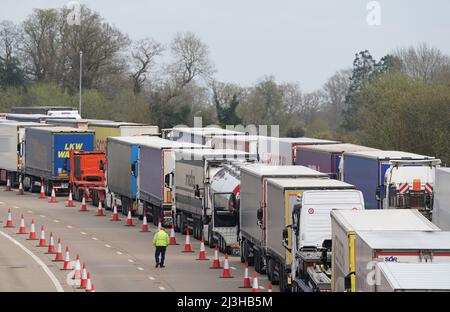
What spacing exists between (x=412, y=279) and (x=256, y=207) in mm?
14461

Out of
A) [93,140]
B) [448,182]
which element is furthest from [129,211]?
[448,182]

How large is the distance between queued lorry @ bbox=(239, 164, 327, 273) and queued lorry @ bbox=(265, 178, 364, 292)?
161 centimetres

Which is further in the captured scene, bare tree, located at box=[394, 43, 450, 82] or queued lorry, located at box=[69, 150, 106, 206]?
bare tree, located at box=[394, 43, 450, 82]

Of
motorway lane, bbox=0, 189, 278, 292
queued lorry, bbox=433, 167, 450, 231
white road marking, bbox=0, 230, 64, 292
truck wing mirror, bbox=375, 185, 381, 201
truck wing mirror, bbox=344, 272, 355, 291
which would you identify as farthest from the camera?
truck wing mirror, bbox=375, 185, 381, 201

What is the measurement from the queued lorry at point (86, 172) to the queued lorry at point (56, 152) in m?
2.09

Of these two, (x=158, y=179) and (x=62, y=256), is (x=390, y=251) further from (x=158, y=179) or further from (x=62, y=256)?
(x=158, y=179)

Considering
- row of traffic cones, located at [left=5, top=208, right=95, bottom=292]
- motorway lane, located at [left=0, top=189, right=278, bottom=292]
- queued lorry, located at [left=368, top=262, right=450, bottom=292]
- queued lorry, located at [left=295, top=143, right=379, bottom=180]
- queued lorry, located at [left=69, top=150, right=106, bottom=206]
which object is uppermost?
queued lorry, located at [left=295, top=143, right=379, bottom=180]

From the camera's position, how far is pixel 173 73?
392 feet

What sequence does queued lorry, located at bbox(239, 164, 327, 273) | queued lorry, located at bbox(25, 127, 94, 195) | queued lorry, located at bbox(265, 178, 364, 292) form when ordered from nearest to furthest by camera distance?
queued lorry, located at bbox(265, 178, 364, 292) < queued lorry, located at bbox(239, 164, 327, 273) < queued lorry, located at bbox(25, 127, 94, 195)

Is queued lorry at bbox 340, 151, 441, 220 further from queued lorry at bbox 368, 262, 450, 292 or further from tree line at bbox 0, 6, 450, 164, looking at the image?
tree line at bbox 0, 6, 450, 164

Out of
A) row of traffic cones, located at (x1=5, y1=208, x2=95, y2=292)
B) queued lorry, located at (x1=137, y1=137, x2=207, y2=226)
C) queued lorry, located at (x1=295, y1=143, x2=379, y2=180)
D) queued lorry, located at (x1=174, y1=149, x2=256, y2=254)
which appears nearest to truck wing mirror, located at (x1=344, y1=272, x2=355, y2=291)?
row of traffic cones, located at (x1=5, y1=208, x2=95, y2=292)

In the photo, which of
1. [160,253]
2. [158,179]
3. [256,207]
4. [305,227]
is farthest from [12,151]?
[305,227]

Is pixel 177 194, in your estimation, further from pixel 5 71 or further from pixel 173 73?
pixel 5 71

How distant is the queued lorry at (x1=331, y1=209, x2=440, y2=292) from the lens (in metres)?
20.5
